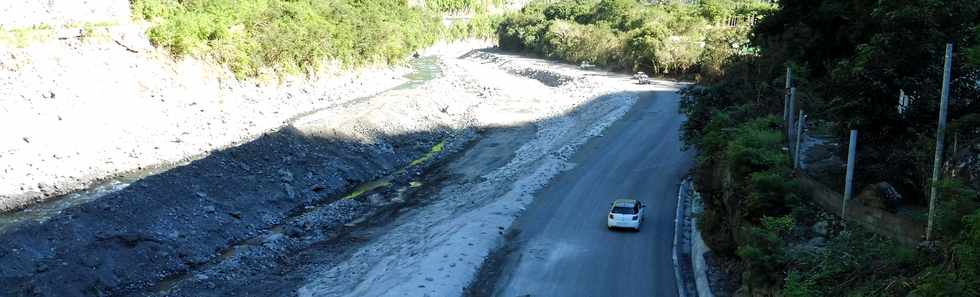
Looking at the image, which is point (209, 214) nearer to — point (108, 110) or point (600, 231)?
point (600, 231)

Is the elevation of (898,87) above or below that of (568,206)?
above

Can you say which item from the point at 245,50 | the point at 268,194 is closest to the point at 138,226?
the point at 268,194

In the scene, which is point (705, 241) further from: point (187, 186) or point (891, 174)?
point (187, 186)

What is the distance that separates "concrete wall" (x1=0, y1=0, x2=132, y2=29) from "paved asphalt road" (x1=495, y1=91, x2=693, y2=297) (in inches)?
1384

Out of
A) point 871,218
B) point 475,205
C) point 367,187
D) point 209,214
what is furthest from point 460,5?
point 871,218

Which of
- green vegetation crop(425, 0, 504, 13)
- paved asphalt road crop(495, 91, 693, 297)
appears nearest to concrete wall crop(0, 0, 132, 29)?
paved asphalt road crop(495, 91, 693, 297)

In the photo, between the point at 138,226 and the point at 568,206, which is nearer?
the point at 138,226

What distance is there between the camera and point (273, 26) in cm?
6009

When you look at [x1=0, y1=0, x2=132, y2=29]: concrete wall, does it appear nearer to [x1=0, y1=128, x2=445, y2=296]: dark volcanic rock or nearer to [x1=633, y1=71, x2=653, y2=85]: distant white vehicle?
[x1=0, y1=128, x2=445, y2=296]: dark volcanic rock

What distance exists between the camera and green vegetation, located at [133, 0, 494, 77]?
51062 millimetres

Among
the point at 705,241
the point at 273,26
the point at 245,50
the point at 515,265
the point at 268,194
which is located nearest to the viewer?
the point at 705,241

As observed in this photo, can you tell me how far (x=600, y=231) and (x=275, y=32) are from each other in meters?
44.2

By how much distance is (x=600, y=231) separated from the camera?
24047 millimetres

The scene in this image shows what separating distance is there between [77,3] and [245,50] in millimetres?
12532
